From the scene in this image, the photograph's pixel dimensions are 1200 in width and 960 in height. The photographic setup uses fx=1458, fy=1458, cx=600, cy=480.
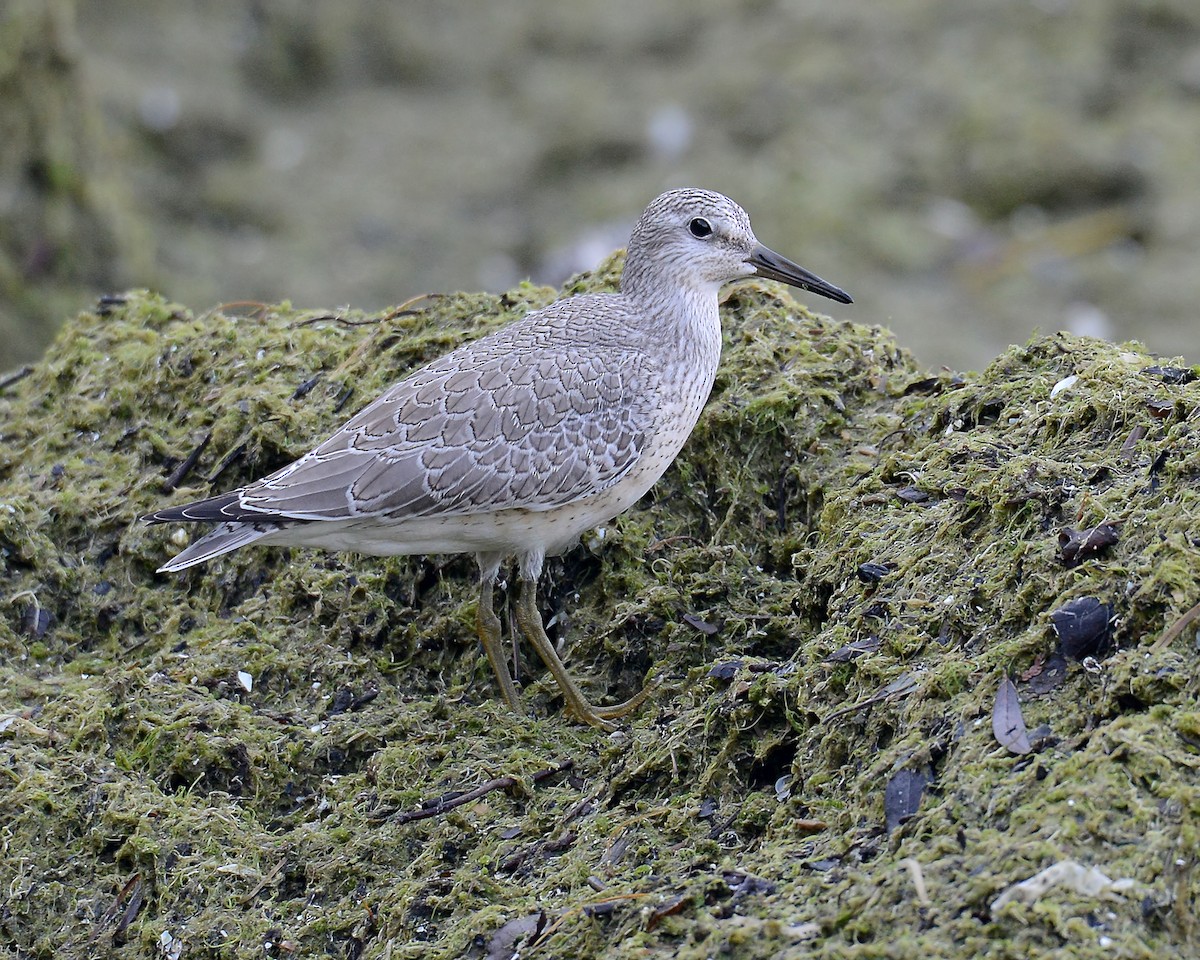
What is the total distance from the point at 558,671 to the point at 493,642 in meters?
0.30

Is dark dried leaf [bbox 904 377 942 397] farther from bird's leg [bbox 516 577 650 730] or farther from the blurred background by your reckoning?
the blurred background

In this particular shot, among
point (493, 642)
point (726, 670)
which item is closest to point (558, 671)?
point (493, 642)

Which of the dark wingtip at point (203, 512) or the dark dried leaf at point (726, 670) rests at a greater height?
the dark wingtip at point (203, 512)

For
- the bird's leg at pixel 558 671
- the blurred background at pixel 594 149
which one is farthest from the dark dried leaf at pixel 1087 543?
the blurred background at pixel 594 149

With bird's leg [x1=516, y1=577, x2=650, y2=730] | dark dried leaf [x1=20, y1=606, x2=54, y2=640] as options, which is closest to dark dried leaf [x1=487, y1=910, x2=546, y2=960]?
bird's leg [x1=516, y1=577, x2=650, y2=730]

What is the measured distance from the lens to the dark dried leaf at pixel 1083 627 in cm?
421

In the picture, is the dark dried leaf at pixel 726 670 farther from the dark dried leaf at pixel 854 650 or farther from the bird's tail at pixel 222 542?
the bird's tail at pixel 222 542

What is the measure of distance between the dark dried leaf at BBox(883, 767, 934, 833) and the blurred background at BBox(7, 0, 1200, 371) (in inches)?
289

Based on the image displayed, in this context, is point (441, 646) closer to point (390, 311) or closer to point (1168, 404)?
point (390, 311)

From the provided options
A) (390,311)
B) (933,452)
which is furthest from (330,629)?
(933,452)

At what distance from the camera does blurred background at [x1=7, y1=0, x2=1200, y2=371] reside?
1131cm

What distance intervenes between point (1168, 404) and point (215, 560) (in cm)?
397

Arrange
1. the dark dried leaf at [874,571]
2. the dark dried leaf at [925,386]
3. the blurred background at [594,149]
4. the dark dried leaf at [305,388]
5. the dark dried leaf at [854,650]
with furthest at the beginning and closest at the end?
1. the blurred background at [594,149]
2. the dark dried leaf at [305,388]
3. the dark dried leaf at [925,386]
4. the dark dried leaf at [874,571]
5. the dark dried leaf at [854,650]

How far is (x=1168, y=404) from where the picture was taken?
491cm
